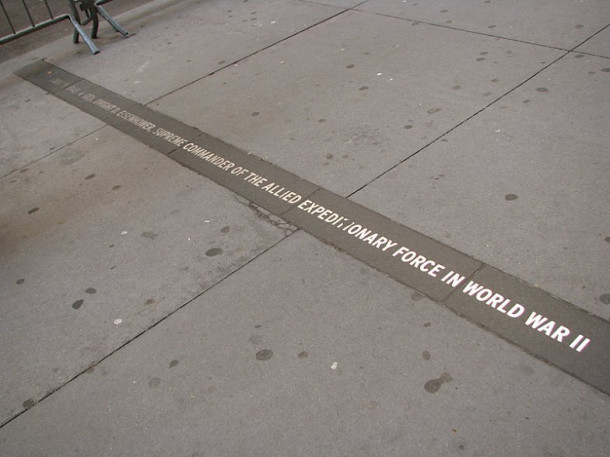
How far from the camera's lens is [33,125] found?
6.04 metres

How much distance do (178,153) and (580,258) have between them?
3258 mm

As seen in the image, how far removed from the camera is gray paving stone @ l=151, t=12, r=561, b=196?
4504 millimetres

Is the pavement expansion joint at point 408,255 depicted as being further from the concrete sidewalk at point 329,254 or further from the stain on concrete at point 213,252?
the stain on concrete at point 213,252

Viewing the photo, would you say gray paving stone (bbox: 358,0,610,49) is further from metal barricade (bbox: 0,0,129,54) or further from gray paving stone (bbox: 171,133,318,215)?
metal barricade (bbox: 0,0,129,54)

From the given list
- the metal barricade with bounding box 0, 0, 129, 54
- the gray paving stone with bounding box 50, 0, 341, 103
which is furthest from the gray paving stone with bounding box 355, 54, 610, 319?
the metal barricade with bounding box 0, 0, 129, 54

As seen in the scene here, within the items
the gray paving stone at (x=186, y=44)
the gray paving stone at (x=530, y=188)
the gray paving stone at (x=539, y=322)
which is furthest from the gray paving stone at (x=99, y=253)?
the gray paving stone at (x=186, y=44)

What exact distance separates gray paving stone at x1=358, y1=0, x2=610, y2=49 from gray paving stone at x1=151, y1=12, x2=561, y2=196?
0.22m

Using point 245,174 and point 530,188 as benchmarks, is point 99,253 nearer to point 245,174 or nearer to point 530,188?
point 245,174

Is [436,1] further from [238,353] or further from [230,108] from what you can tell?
[238,353]

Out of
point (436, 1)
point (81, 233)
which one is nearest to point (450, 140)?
point (81, 233)

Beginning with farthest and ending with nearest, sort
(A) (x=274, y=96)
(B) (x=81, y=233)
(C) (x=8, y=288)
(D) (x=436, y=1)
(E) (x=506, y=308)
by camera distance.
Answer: (D) (x=436, y=1)
(A) (x=274, y=96)
(B) (x=81, y=233)
(C) (x=8, y=288)
(E) (x=506, y=308)

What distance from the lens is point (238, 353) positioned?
3.04m

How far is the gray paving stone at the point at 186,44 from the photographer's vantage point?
647cm

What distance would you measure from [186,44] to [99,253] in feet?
13.3
